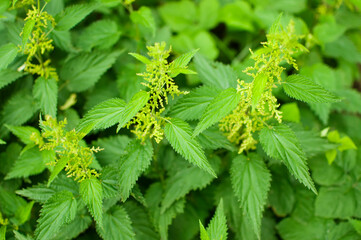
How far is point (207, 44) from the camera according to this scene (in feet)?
10.5

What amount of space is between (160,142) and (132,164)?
0.57 meters

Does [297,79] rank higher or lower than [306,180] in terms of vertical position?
higher

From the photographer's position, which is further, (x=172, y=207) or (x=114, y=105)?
(x=172, y=207)

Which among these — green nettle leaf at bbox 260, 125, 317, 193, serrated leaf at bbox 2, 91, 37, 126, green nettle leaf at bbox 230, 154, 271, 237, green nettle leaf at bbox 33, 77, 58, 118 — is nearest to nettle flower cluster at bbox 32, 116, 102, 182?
green nettle leaf at bbox 33, 77, 58, 118

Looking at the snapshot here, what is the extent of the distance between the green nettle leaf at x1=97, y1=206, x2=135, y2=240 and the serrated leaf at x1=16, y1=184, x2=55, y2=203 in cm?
40

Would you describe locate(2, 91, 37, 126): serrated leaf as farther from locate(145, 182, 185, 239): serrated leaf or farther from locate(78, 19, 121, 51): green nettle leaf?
locate(145, 182, 185, 239): serrated leaf

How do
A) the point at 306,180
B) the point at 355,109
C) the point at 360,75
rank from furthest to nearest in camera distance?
the point at 360,75
the point at 355,109
the point at 306,180

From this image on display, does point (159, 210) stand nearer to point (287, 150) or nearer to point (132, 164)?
point (132, 164)

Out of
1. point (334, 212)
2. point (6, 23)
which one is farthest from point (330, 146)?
point (6, 23)

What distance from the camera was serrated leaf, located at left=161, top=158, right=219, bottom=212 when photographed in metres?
2.09

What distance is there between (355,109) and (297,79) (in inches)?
65.3

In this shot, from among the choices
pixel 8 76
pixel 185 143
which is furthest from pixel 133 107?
pixel 8 76

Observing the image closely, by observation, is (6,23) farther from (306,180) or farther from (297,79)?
(306,180)

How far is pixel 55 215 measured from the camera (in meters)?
1.68
